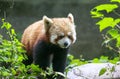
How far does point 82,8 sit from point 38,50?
3.95 m

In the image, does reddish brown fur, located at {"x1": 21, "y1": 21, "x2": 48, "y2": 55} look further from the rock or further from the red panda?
the rock

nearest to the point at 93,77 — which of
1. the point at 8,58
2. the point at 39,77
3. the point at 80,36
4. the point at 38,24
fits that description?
the point at 39,77

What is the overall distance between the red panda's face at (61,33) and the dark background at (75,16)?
3460 millimetres

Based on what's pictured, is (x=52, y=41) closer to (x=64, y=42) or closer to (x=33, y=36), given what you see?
(x=64, y=42)

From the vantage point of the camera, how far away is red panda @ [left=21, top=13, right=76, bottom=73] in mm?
3506

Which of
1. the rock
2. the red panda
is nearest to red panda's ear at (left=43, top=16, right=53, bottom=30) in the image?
the red panda

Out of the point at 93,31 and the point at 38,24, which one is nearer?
the point at 38,24

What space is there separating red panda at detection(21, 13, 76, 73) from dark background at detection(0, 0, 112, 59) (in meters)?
3.29

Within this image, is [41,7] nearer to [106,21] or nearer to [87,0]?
[87,0]

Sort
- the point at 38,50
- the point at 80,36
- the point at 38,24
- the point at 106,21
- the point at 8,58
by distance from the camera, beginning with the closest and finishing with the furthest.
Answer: the point at 106,21 < the point at 8,58 < the point at 38,50 < the point at 38,24 < the point at 80,36

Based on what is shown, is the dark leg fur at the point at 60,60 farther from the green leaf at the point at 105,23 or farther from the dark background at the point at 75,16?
the dark background at the point at 75,16

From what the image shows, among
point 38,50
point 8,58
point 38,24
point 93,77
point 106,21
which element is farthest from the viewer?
point 38,24

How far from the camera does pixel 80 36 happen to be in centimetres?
725

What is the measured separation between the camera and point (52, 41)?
354 cm
